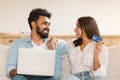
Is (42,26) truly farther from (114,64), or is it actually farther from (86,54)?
(114,64)

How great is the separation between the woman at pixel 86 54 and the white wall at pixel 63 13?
72.8 inches

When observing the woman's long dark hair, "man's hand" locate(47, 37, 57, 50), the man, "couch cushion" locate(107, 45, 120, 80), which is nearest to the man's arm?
the man

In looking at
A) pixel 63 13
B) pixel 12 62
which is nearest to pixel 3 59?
pixel 12 62

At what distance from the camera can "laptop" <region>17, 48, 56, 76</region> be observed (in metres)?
2.03

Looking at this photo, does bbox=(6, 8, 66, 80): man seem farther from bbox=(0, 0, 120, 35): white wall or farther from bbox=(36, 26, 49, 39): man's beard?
bbox=(0, 0, 120, 35): white wall

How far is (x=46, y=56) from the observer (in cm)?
206

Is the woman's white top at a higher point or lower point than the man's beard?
lower

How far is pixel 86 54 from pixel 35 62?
0.46 m

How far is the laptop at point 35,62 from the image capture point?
6.65 feet

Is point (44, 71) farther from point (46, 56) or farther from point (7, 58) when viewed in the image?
point (7, 58)

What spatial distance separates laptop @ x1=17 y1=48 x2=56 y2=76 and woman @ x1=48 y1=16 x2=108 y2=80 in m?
0.27

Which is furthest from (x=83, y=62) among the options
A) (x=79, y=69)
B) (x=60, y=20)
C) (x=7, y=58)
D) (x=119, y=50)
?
(x=60, y=20)

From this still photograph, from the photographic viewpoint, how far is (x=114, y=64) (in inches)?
92.2

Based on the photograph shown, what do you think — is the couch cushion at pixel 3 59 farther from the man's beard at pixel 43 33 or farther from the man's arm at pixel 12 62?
the man's beard at pixel 43 33
